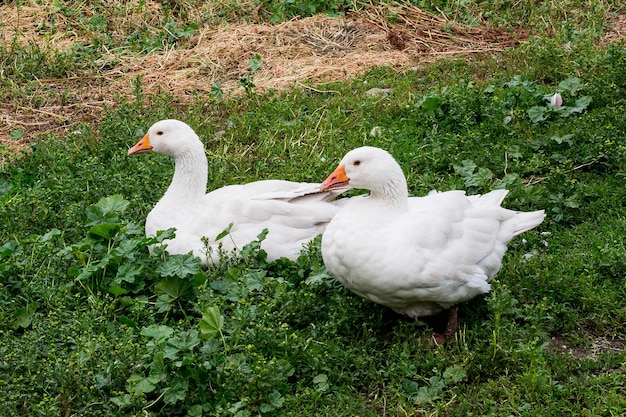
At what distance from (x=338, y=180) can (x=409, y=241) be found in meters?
0.76

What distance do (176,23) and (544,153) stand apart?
5316mm

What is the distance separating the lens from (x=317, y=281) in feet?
18.8

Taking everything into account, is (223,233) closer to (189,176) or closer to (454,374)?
(189,176)

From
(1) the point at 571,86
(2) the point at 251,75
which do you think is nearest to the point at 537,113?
(1) the point at 571,86

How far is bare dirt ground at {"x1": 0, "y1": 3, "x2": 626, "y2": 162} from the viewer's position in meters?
9.31

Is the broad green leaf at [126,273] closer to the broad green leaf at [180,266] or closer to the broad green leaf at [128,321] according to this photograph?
the broad green leaf at [180,266]

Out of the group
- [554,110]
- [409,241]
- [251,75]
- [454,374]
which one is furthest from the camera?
[251,75]

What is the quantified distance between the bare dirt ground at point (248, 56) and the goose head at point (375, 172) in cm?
386

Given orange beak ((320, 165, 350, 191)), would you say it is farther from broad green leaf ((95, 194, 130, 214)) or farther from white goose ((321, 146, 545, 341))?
broad green leaf ((95, 194, 130, 214))

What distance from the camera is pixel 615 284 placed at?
5.80 meters

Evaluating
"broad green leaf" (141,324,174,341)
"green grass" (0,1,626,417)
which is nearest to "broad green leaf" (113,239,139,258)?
"green grass" (0,1,626,417)

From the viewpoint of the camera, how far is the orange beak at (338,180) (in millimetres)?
5676

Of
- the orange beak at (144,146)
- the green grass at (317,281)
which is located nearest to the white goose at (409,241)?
the green grass at (317,281)

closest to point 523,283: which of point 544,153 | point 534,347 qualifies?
point 534,347
